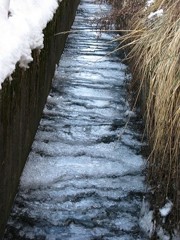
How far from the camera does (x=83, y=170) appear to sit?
3.54m

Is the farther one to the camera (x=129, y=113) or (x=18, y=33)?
(x=129, y=113)

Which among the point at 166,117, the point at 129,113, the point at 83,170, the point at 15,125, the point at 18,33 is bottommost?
the point at 83,170

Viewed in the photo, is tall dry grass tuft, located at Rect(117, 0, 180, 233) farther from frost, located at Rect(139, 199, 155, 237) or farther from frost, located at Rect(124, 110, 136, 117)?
frost, located at Rect(124, 110, 136, 117)

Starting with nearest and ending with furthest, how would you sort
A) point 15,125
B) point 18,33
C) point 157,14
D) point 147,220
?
point 18,33
point 15,125
point 147,220
point 157,14

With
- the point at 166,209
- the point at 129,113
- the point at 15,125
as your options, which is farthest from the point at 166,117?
the point at 129,113

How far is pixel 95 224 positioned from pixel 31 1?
5.52ft

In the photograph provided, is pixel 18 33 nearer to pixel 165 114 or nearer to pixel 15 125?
pixel 15 125

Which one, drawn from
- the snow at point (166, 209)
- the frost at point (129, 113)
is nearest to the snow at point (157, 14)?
the frost at point (129, 113)

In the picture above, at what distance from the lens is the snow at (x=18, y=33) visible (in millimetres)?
2251

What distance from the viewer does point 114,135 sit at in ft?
13.7

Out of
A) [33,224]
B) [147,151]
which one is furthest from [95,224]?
[147,151]

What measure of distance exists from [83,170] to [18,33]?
52.7 inches

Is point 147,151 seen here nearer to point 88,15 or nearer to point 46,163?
point 46,163

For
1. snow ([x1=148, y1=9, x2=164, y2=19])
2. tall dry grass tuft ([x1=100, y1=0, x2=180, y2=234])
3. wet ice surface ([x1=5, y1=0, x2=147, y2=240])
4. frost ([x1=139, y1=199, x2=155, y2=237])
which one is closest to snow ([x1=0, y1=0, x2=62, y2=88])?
tall dry grass tuft ([x1=100, y1=0, x2=180, y2=234])
